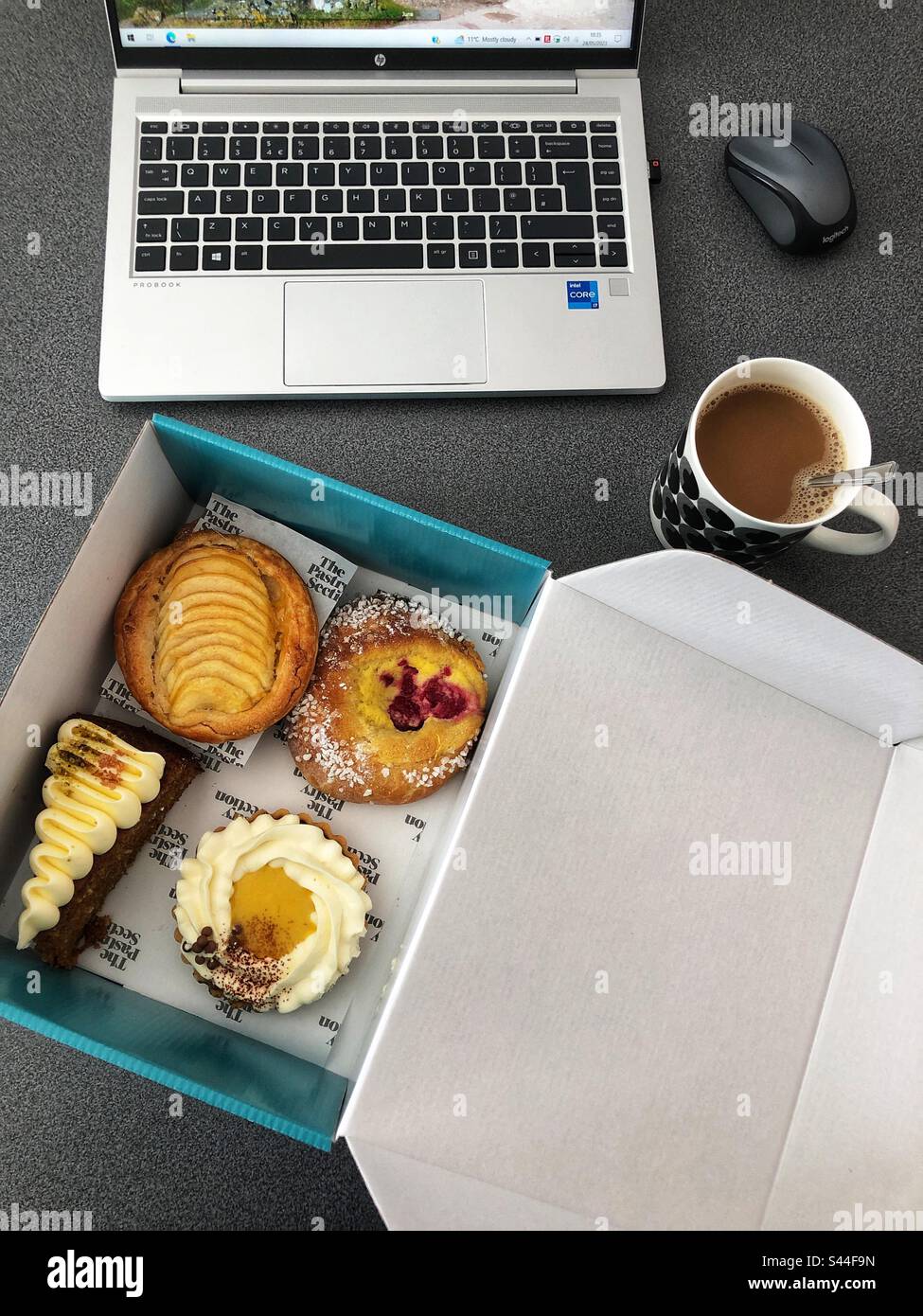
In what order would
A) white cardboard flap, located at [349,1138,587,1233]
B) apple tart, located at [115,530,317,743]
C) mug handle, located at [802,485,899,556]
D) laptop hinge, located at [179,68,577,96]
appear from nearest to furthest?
white cardboard flap, located at [349,1138,587,1233]
mug handle, located at [802,485,899,556]
apple tart, located at [115,530,317,743]
laptop hinge, located at [179,68,577,96]

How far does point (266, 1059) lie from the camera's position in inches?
32.5

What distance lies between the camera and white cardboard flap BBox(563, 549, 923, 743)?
0.63 m

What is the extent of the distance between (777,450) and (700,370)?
22 centimetres

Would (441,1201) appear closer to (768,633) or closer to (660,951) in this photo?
(660,951)

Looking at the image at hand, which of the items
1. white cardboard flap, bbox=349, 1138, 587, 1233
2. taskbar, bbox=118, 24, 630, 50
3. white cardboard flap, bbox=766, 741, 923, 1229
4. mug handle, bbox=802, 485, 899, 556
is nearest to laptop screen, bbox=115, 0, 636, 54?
taskbar, bbox=118, 24, 630, 50

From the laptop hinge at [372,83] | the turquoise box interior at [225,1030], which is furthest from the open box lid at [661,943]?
the laptop hinge at [372,83]

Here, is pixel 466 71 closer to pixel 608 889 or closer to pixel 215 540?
pixel 215 540

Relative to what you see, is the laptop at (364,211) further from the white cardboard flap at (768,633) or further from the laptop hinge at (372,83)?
the white cardboard flap at (768,633)

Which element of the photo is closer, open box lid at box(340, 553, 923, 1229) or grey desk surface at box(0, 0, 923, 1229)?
open box lid at box(340, 553, 923, 1229)

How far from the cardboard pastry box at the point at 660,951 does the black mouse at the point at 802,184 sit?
577 mm

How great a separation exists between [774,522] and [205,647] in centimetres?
57

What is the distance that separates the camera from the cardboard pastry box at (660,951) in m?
0.64

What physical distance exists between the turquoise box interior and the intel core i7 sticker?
33 centimetres

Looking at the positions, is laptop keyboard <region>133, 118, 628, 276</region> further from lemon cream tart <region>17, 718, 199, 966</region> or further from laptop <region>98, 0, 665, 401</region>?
lemon cream tart <region>17, 718, 199, 966</region>
